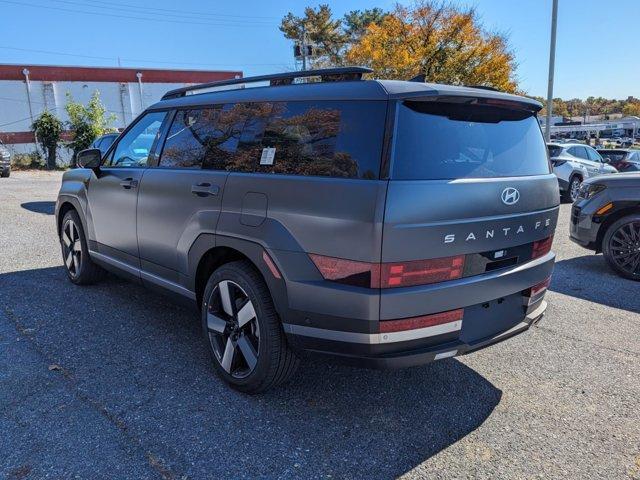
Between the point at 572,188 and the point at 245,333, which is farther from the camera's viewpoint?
the point at 572,188

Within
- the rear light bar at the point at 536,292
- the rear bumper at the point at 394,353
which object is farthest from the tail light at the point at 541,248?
the rear bumper at the point at 394,353

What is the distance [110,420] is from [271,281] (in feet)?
4.01

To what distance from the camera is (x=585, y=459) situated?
2.62 m

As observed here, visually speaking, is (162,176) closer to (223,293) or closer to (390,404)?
(223,293)

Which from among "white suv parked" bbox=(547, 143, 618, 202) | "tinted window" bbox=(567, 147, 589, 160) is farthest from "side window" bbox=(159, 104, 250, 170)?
"tinted window" bbox=(567, 147, 589, 160)

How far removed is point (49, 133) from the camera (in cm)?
2780

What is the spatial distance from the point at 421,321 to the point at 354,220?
627mm

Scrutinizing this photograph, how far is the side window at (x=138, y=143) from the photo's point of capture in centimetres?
416

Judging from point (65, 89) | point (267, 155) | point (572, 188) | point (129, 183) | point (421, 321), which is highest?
point (65, 89)

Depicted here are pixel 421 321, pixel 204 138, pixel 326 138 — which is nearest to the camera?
pixel 421 321

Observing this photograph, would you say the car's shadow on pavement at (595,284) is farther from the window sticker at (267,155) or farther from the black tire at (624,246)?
the window sticker at (267,155)

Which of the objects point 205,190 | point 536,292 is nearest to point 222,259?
point 205,190

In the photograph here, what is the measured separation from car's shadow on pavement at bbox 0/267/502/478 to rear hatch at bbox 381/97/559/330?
78 centimetres

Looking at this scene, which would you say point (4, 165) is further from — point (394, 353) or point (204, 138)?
point (394, 353)
